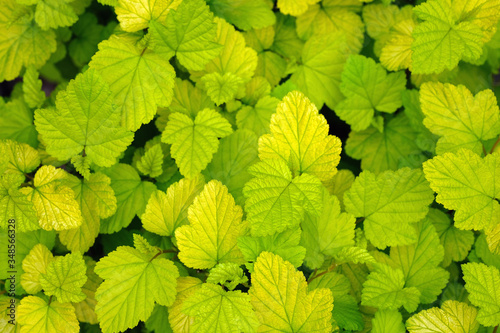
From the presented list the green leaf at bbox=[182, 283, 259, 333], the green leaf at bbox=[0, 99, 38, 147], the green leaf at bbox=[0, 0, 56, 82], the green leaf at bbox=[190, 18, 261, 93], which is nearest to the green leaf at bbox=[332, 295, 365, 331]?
the green leaf at bbox=[182, 283, 259, 333]

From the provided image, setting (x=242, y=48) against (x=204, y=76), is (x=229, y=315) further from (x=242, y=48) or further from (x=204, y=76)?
(x=242, y=48)

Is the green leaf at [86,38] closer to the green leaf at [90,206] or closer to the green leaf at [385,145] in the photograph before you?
the green leaf at [90,206]

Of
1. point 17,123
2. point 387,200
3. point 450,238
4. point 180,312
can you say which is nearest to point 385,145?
point 387,200

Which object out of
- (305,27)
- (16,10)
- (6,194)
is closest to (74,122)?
(6,194)

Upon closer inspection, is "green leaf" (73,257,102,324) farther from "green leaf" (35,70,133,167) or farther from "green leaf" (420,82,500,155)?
"green leaf" (420,82,500,155)

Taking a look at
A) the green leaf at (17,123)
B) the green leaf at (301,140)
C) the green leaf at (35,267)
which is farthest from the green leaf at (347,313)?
the green leaf at (17,123)

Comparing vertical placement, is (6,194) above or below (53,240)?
above

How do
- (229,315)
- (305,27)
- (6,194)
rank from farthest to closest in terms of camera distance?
(305,27) → (6,194) → (229,315)
